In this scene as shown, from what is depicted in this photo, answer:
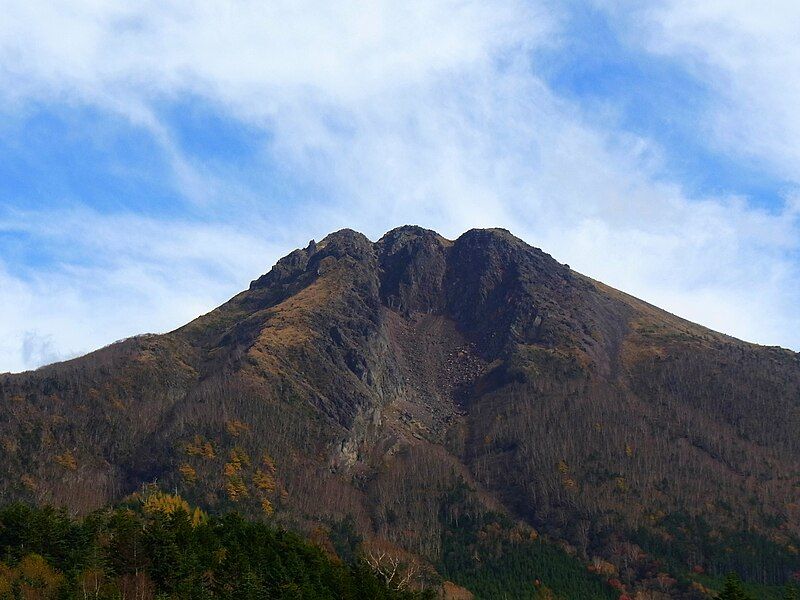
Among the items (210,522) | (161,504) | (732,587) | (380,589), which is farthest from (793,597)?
(161,504)

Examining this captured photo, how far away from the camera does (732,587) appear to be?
6744 cm

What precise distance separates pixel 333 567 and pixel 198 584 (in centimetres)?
3069

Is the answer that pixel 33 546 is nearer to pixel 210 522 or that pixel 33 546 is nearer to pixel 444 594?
pixel 210 522

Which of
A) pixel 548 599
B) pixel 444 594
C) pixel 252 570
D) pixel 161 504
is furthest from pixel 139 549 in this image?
pixel 548 599

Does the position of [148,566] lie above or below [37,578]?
above

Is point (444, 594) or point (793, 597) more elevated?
point (793, 597)

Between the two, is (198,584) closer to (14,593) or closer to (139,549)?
(139,549)

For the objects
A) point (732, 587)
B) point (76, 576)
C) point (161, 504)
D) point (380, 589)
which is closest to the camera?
point (732, 587)

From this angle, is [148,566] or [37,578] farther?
[148,566]

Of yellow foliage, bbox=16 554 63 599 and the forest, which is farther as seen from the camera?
the forest

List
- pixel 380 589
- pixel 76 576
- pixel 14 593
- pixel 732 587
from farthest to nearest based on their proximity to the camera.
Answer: pixel 380 589
pixel 76 576
pixel 14 593
pixel 732 587

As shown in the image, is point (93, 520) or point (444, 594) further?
point (444, 594)

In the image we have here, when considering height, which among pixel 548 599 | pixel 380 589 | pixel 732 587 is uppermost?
pixel 732 587

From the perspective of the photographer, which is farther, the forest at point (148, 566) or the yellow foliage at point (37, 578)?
the forest at point (148, 566)
